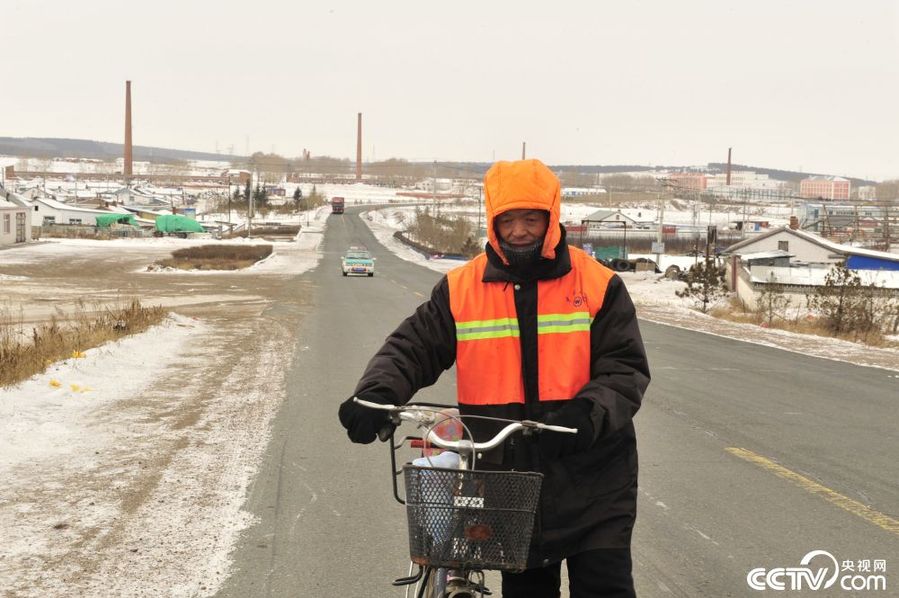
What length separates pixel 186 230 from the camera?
100 meters

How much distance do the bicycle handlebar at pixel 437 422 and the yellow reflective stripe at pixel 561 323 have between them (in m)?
0.44

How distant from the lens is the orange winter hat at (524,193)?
11.7 feet

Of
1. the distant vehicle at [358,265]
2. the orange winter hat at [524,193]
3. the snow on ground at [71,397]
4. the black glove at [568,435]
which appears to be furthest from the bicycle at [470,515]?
the distant vehicle at [358,265]

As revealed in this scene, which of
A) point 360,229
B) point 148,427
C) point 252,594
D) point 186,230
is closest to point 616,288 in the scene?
point 252,594

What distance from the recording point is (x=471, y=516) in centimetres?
303

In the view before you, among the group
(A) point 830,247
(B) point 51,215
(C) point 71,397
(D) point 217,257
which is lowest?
(D) point 217,257

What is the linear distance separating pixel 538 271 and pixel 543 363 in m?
0.34

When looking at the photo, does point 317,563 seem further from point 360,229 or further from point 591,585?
point 360,229

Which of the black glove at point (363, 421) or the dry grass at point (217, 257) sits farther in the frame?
the dry grass at point (217, 257)

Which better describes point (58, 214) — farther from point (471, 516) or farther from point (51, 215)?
point (471, 516)

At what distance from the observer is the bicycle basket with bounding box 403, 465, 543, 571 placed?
300 centimetres

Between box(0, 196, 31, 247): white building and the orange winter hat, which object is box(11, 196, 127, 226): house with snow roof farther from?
the orange winter hat

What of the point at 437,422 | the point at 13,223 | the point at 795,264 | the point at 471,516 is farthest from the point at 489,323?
the point at 13,223

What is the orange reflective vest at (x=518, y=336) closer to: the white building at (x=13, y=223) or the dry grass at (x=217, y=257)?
the dry grass at (x=217, y=257)
